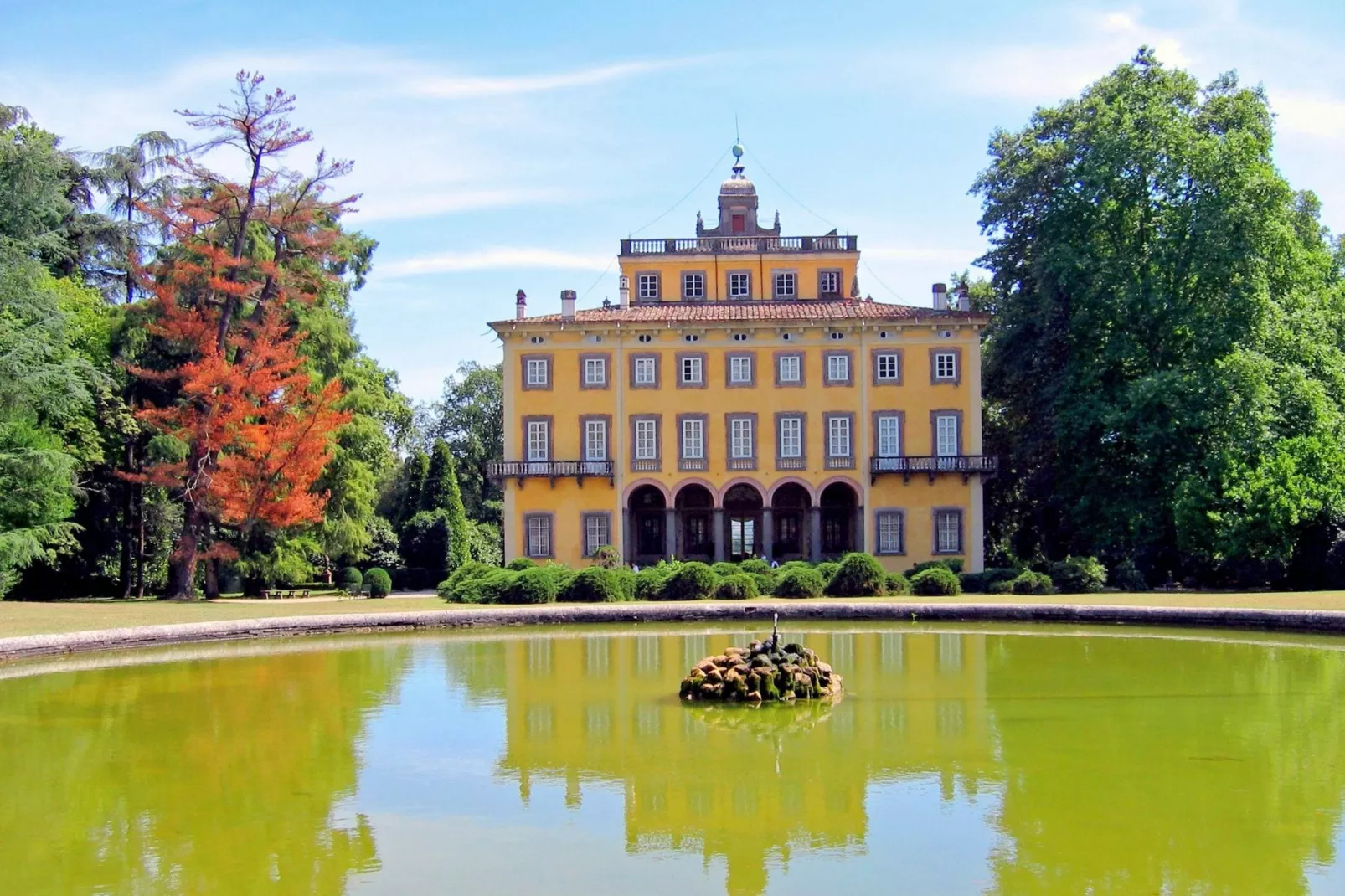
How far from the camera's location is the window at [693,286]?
140ft

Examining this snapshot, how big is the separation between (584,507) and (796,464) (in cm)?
616

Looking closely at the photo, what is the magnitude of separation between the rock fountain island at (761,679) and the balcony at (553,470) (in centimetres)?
2382

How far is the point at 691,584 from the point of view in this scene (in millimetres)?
27828

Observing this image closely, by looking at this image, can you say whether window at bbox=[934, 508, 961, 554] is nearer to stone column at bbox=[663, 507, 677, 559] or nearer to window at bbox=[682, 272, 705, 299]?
stone column at bbox=[663, 507, 677, 559]

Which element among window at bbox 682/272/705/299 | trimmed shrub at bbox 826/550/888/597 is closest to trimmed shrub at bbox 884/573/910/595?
trimmed shrub at bbox 826/550/888/597

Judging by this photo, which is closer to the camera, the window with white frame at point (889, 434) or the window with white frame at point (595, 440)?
the window with white frame at point (889, 434)

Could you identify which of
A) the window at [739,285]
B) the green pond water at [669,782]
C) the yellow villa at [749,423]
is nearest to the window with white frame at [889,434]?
the yellow villa at [749,423]

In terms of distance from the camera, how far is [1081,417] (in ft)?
112

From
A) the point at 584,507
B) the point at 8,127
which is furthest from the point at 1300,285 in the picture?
the point at 8,127

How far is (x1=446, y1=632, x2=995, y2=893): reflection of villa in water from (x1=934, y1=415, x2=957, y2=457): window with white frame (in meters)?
20.7

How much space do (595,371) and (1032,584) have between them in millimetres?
14570

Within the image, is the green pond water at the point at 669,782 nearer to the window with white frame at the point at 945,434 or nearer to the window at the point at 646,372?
the window with white frame at the point at 945,434

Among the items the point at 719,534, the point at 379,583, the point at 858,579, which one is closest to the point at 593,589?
the point at 858,579

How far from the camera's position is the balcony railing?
4253 centimetres
